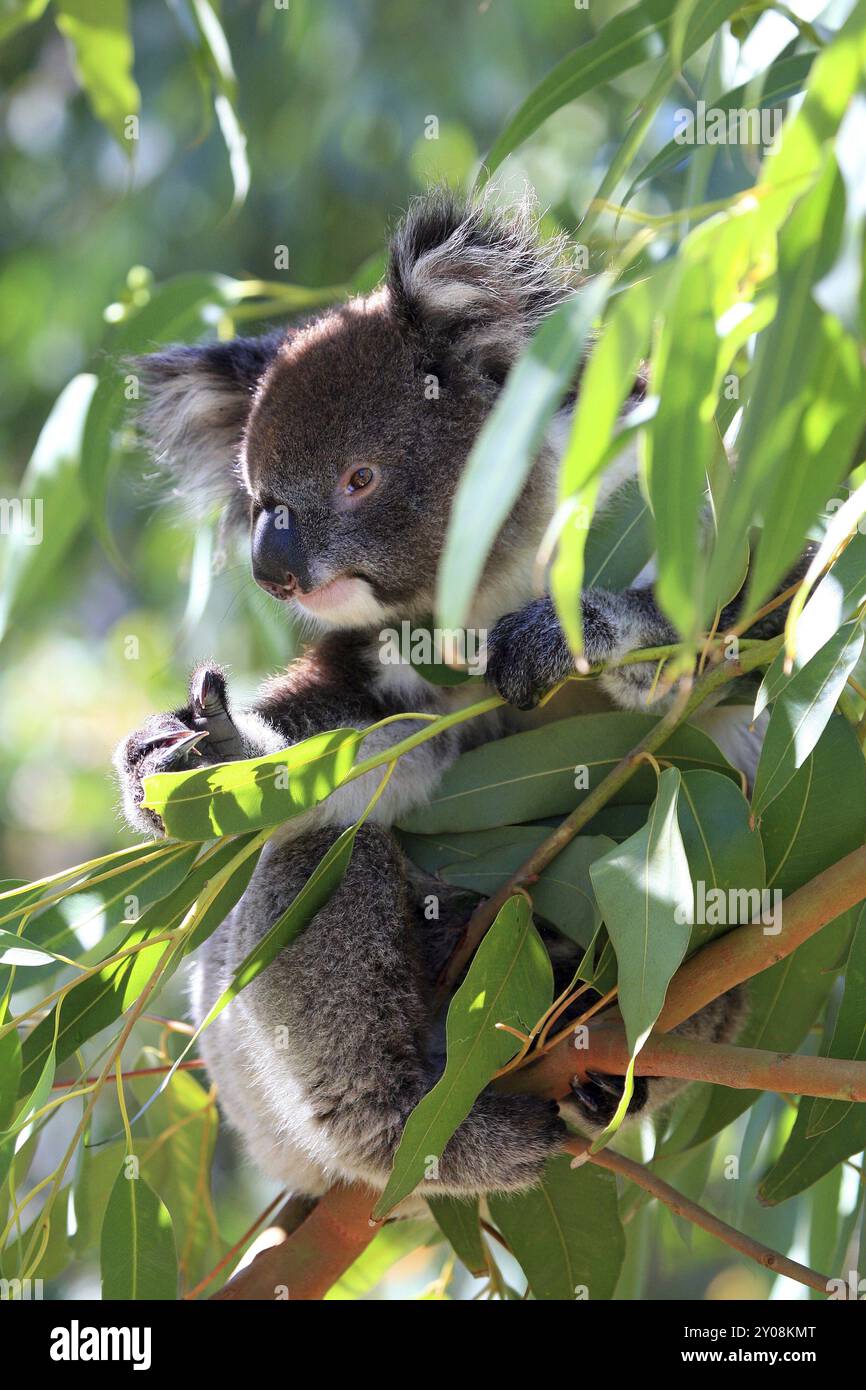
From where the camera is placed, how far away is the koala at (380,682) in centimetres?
200

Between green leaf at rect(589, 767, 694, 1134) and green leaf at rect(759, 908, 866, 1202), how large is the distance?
1.16ft

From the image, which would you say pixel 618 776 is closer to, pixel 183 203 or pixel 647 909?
pixel 647 909

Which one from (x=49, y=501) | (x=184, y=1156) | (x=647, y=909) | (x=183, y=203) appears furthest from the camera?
(x=183, y=203)

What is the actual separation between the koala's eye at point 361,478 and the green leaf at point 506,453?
1192 millimetres

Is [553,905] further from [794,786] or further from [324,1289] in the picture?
[324,1289]

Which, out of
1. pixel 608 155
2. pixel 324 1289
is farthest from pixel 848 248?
pixel 608 155

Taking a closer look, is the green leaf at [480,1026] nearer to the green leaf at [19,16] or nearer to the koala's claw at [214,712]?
the koala's claw at [214,712]

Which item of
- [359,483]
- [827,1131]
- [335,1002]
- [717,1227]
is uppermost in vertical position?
[359,483]

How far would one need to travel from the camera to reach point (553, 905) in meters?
1.81

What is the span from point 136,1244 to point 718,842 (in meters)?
0.86

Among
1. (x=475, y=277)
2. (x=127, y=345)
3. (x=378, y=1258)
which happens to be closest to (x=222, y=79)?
(x=127, y=345)

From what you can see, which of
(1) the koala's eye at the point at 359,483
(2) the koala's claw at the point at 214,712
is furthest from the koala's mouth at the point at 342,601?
(2) the koala's claw at the point at 214,712

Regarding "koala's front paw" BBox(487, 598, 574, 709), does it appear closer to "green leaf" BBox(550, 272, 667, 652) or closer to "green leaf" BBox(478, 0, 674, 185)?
"green leaf" BBox(478, 0, 674, 185)

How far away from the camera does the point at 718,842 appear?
5.49ft
